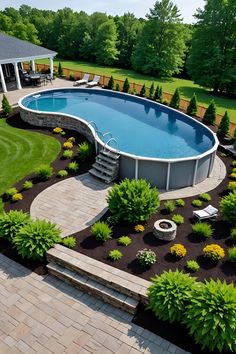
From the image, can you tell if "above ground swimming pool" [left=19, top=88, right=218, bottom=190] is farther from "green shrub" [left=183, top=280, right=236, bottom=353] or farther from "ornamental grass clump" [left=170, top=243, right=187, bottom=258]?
"green shrub" [left=183, top=280, right=236, bottom=353]

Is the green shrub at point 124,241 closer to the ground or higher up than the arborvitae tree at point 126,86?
closer to the ground

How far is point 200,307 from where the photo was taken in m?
7.45

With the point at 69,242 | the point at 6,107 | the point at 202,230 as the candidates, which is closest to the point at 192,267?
the point at 202,230

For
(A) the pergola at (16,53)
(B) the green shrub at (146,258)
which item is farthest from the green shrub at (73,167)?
(A) the pergola at (16,53)

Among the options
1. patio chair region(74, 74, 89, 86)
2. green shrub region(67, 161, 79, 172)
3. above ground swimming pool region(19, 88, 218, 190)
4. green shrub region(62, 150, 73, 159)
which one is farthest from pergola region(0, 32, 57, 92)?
green shrub region(67, 161, 79, 172)

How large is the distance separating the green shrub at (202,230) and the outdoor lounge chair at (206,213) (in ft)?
1.97

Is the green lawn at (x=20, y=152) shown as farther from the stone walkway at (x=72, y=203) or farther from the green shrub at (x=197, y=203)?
the green shrub at (x=197, y=203)

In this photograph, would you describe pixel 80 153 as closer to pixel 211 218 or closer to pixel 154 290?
pixel 211 218

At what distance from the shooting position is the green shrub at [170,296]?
783cm

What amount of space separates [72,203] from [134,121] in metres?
11.1

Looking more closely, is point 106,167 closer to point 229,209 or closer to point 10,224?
point 10,224

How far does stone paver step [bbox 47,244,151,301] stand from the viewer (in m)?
8.77

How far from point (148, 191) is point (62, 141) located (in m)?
9.18

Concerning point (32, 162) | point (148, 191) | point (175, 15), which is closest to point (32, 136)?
point (32, 162)
